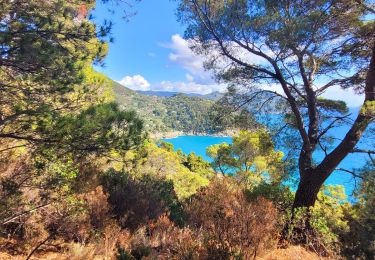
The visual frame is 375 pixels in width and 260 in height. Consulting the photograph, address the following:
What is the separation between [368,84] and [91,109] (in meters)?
4.29

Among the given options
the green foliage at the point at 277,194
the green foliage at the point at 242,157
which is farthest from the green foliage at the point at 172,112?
the green foliage at the point at 277,194

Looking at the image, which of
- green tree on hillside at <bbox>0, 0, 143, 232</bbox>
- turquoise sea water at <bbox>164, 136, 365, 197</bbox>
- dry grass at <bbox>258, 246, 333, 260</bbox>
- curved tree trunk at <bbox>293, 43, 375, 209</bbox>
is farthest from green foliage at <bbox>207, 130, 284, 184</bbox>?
green tree on hillside at <bbox>0, 0, 143, 232</bbox>

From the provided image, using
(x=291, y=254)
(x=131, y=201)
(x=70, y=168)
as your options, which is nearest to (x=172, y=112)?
(x=131, y=201)

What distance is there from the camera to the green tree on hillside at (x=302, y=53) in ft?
17.0

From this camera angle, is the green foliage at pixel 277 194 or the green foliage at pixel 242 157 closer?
the green foliage at pixel 277 194

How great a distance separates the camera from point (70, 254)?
11.4 ft

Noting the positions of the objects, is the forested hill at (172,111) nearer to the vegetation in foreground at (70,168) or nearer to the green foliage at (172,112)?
the green foliage at (172,112)

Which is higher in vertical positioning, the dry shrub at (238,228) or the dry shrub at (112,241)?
the dry shrub at (238,228)

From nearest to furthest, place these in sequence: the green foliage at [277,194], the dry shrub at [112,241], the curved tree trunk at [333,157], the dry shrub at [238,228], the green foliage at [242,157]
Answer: the dry shrub at [238,228] → the dry shrub at [112,241] → the curved tree trunk at [333,157] → the green foliage at [277,194] → the green foliage at [242,157]

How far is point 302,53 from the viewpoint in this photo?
18.3ft

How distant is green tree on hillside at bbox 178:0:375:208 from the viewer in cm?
519

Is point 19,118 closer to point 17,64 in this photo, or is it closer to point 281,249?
point 17,64

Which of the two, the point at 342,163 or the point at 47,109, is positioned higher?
the point at 47,109

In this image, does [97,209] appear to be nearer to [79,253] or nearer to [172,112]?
[79,253]
